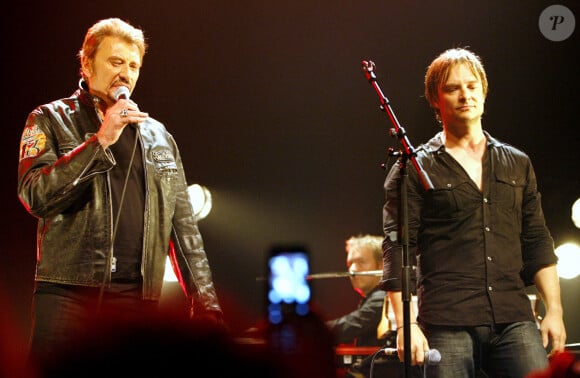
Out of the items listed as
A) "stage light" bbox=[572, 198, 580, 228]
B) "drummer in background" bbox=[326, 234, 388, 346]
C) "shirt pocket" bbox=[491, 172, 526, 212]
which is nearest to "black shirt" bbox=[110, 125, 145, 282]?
"shirt pocket" bbox=[491, 172, 526, 212]

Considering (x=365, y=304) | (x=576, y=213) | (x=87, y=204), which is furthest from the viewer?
(x=576, y=213)

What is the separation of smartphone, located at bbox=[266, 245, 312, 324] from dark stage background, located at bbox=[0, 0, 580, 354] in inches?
8.0

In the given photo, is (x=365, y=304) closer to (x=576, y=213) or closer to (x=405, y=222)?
(x=576, y=213)

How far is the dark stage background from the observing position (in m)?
5.68

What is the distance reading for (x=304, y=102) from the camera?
6.58m

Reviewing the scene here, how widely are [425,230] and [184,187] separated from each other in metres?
0.94

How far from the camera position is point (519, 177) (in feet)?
9.12

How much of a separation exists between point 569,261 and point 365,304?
1950mm

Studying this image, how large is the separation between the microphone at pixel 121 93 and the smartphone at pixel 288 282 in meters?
3.70

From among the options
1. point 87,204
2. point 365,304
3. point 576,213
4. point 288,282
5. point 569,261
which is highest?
point 576,213

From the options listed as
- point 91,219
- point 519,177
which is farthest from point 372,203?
point 91,219

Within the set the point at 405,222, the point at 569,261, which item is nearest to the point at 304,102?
the point at 569,261

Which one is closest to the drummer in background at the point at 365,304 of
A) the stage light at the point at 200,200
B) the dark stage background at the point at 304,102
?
the dark stage background at the point at 304,102

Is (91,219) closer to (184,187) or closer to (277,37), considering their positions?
(184,187)
